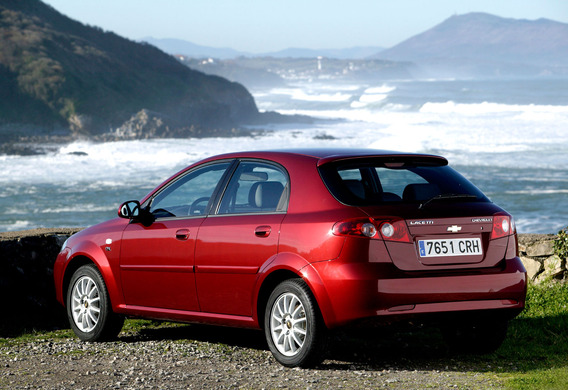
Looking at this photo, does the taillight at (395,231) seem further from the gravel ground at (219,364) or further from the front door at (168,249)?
the front door at (168,249)

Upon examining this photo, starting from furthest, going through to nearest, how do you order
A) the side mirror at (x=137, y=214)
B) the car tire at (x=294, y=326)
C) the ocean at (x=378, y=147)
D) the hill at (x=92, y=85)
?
1. the hill at (x=92, y=85)
2. the ocean at (x=378, y=147)
3. the side mirror at (x=137, y=214)
4. the car tire at (x=294, y=326)

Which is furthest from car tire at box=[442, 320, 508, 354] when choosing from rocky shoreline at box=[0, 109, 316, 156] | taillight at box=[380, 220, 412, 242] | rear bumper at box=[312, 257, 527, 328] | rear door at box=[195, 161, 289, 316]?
rocky shoreline at box=[0, 109, 316, 156]

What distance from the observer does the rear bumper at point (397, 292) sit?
517cm

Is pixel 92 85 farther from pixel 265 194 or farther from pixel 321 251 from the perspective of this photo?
pixel 321 251

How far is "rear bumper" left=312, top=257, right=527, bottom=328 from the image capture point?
5.17 m

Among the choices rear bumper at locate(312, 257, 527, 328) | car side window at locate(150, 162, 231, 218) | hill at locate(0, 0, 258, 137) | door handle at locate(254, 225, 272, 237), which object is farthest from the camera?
hill at locate(0, 0, 258, 137)

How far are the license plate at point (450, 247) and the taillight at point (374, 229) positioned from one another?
0.13 metres

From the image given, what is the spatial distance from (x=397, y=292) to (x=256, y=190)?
137cm

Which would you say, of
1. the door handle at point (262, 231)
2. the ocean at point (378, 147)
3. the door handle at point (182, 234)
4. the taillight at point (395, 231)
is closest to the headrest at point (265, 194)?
Result: the door handle at point (262, 231)

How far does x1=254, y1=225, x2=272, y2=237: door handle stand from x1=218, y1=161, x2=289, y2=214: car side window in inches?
5.9

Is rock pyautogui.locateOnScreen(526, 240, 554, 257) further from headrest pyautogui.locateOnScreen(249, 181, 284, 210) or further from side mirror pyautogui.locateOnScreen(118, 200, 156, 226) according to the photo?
side mirror pyautogui.locateOnScreen(118, 200, 156, 226)

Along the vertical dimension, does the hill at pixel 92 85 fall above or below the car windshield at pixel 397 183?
above

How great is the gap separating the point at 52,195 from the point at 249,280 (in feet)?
91.6

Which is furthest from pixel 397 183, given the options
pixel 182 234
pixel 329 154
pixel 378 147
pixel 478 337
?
pixel 378 147
